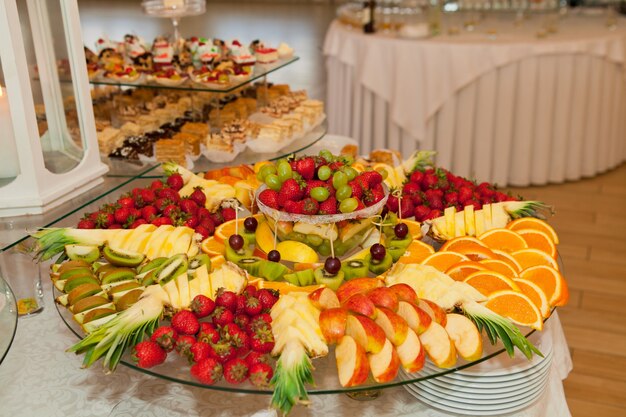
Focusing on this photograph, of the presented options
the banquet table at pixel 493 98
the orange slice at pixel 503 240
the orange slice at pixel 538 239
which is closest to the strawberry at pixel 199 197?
the orange slice at pixel 503 240

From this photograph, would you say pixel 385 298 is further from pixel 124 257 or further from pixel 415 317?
pixel 124 257

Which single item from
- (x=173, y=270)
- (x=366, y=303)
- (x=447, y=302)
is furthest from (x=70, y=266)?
(x=447, y=302)

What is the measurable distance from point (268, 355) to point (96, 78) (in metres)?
1.70

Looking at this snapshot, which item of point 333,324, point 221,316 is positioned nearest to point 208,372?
point 221,316

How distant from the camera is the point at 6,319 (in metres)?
1.38

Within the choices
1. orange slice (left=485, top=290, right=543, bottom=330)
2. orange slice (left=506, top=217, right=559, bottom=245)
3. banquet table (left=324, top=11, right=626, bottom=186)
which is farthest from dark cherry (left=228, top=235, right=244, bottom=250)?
banquet table (left=324, top=11, right=626, bottom=186)

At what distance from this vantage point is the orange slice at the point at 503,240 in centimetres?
190

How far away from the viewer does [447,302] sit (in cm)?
154

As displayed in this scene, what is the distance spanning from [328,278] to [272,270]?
141 millimetres

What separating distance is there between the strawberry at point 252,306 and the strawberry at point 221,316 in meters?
0.04

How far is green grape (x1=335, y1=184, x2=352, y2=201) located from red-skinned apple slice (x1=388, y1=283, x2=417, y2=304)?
0.28 m

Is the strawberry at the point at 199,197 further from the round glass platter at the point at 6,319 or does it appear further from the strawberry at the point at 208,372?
the strawberry at the point at 208,372

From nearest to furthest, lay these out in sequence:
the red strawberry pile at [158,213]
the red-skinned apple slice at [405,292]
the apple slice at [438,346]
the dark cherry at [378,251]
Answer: the apple slice at [438,346]
the red-skinned apple slice at [405,292]
the dark cherry at [378,251]
the red strawberry pile at [158,213]

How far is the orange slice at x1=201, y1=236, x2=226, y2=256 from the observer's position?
6.03ft
